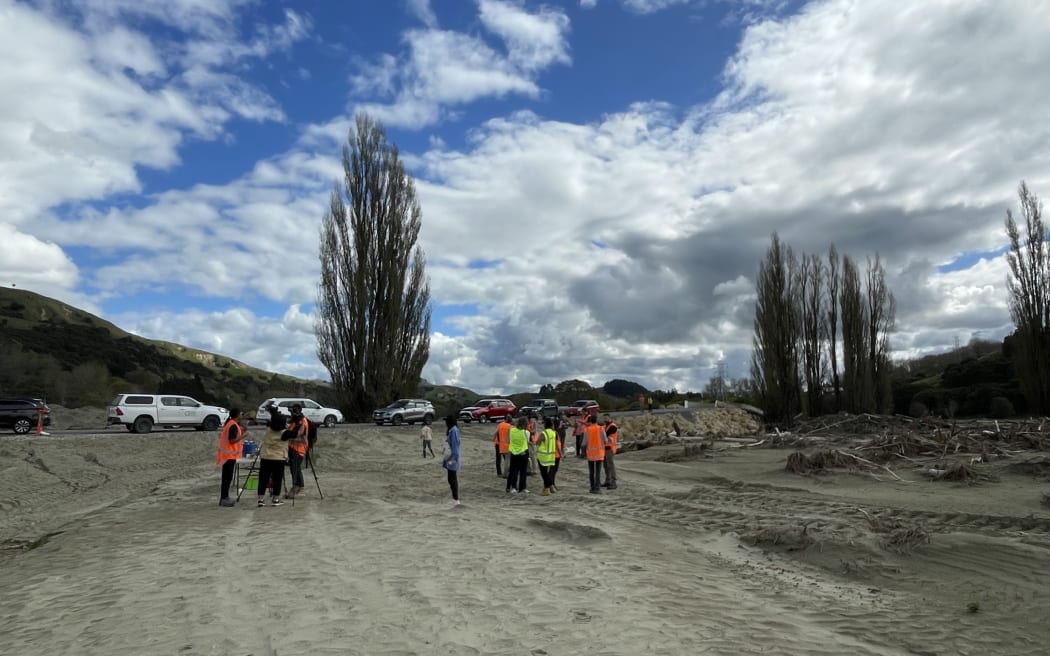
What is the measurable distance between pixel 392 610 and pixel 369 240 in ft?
119

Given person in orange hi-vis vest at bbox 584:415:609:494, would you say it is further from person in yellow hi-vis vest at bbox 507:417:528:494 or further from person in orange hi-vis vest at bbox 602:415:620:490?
person in yellow hi-vis vest at bbox 507:417:528:494

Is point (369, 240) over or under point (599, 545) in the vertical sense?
over

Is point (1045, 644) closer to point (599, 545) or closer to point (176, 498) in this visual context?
point (599, 545)

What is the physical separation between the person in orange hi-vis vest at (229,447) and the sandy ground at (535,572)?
0.45 m

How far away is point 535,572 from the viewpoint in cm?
774

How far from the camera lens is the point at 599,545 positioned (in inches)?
368

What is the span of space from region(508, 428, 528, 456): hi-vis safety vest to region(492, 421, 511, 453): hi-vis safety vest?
1656 millimetres

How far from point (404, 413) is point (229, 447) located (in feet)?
75.3

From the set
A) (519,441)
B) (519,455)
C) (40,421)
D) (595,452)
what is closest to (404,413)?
(40,421)

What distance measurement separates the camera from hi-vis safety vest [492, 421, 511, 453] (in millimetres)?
Result: 16766

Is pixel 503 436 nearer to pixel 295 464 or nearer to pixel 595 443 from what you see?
pixel 595 443

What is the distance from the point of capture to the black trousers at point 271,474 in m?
12.2

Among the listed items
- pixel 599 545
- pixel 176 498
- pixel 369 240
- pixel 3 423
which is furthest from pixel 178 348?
pixel 599 545

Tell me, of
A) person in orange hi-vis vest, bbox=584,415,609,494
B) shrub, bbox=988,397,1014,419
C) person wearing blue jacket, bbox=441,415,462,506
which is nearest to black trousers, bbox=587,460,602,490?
person in orange hi-vis vest, bbox=584,415,609,494
